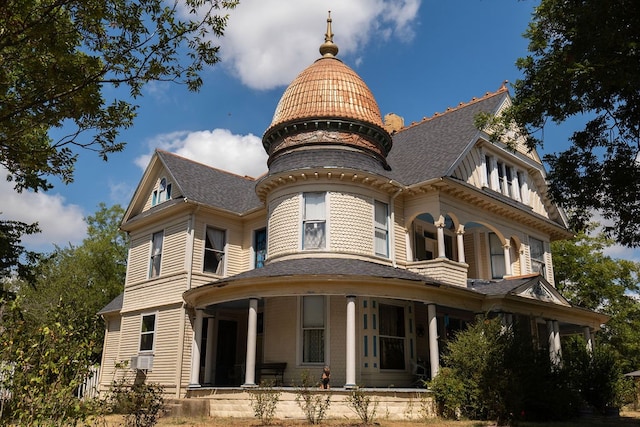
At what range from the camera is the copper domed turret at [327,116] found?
2000 centimetres

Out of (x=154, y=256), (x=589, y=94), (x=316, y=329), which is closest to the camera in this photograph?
(x=589, y=94)

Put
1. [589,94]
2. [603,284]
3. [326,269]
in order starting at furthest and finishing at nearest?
1. [603,284]
2. [326,269]
3. [589,94]

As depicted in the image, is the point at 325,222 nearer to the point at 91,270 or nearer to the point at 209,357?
the point at 209,357

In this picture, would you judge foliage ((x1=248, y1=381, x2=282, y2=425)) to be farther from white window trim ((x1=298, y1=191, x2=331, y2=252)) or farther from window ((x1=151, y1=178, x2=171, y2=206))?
window ((x1=151, y1=178, x2=171, y2=206))

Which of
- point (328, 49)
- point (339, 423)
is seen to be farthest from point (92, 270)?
point (339, 423)

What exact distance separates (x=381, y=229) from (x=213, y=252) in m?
6.89

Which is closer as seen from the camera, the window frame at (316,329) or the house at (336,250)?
the window frame at (316,329)

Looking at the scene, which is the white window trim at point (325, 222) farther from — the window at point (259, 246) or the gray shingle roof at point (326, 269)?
the window at point (259, 246)

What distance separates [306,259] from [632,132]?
9.78 meters

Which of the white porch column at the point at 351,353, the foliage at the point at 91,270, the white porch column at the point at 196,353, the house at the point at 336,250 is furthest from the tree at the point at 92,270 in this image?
the white porch column at the point at 351,353

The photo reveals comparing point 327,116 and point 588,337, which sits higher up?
point 327,116

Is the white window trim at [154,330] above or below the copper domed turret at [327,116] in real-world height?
below

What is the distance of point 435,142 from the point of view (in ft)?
71.6

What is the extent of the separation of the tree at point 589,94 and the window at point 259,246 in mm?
11494
